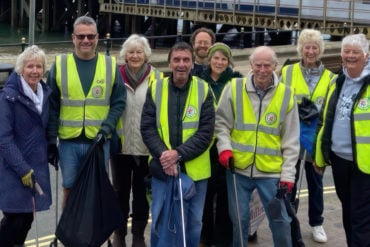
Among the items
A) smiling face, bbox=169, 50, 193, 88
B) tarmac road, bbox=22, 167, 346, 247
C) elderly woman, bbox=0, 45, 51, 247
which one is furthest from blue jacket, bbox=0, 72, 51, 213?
tarmac road, bbox=22, 167, 346, 247

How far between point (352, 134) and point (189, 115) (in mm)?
1274

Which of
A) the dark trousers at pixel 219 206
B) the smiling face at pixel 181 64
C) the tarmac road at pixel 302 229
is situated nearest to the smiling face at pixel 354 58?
the smiling face at pixel 181 64

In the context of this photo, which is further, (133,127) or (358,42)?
(133,127)

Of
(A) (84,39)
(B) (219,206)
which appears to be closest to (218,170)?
(B) (219,206)

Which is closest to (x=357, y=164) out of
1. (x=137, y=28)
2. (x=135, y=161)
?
(x=135, y=161)

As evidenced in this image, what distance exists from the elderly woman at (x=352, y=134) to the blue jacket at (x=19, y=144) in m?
2.27

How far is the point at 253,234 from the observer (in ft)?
22.1

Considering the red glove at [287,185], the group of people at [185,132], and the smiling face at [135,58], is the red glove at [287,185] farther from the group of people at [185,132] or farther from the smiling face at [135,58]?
the smiling face at [135,58]

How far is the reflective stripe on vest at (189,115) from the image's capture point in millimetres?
5359

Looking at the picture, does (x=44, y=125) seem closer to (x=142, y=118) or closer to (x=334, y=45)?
(x=142, y=118)

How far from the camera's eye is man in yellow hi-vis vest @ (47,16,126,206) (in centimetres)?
557

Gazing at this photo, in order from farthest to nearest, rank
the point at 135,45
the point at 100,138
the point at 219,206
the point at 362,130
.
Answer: the point at 219,206
the point at 135,45
the point at 100,138
the point at 362,130

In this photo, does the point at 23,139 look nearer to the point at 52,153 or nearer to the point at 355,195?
the point at 52,153

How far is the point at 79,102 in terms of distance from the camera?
18.3 feet
